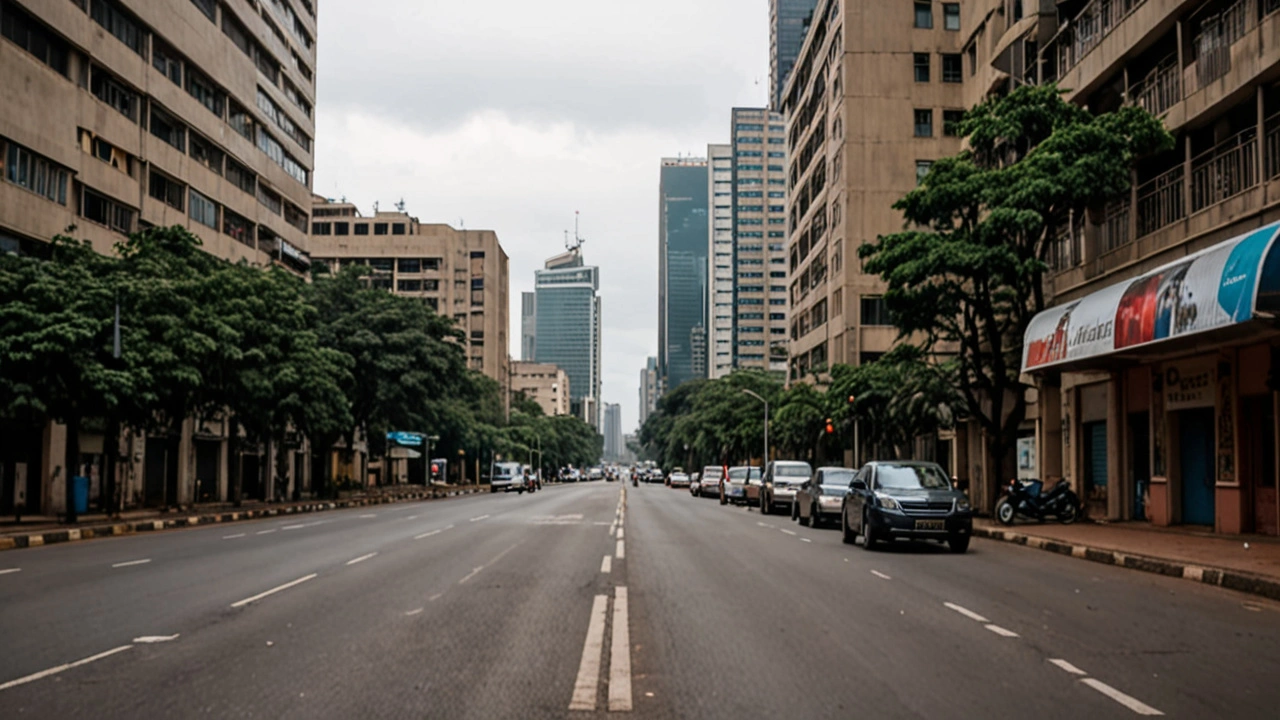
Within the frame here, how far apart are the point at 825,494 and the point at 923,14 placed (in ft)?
147

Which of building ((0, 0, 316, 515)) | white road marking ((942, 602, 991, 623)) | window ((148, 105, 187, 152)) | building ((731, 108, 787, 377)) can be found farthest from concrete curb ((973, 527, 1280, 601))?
building ((731, 108, 787, 377))

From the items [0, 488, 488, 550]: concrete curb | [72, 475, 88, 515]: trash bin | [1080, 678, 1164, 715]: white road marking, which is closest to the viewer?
[1080, 678, 1164, 715]: white road marking

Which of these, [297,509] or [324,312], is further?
[324,312]

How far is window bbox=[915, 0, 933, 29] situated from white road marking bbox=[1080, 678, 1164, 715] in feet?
204

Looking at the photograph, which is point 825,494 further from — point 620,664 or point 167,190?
point 167,190

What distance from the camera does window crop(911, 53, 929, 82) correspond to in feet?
212

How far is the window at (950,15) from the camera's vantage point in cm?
6494

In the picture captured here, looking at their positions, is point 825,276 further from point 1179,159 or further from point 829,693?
point 829,693

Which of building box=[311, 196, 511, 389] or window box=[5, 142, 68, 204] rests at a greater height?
building box=[311, 196, 511, 389]

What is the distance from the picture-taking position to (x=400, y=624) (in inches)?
410

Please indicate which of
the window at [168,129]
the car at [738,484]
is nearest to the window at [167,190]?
the window at [168,129]

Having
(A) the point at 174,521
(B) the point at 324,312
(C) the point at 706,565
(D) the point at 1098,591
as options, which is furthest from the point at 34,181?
(D) the point at 1098,591

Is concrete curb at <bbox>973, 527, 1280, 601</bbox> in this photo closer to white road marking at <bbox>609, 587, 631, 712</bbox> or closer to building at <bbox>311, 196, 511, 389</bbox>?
white road marking at <bbox>609, 587, 631, 712</bbox>

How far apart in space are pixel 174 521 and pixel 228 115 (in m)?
31.8
